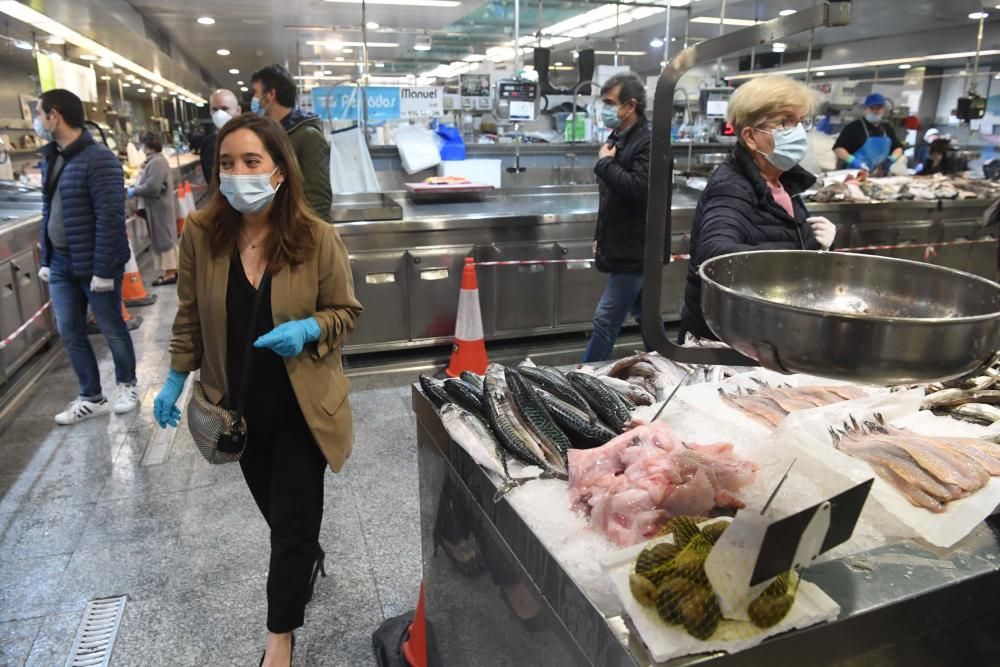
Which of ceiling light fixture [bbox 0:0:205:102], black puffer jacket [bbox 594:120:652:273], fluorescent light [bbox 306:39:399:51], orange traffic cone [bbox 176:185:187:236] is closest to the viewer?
black puffer jacket [bbox 594:120:652:273]

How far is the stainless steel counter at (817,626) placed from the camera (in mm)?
1166

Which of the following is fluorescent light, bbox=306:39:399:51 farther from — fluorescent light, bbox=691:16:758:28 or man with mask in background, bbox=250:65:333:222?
→ man with mask in background, bbox=250:65:333:222

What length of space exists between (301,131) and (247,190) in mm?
1717

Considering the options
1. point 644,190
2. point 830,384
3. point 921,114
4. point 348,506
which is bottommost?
point 348,506

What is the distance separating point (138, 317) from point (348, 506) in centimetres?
411

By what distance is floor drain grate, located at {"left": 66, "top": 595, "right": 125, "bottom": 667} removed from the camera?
2.30 meters

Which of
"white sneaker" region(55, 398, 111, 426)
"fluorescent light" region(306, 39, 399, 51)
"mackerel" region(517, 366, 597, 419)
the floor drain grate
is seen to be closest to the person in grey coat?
"white sneaker" region(55, 398, 111, 426)

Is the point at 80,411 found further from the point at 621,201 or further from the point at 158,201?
the point at 158,201

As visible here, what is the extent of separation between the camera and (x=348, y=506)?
3.26 m

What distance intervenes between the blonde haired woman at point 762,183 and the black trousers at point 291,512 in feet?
4.85

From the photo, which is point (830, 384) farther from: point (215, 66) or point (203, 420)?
point (215, 66)

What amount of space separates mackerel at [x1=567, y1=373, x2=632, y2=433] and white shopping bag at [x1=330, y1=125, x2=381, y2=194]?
4455 mm

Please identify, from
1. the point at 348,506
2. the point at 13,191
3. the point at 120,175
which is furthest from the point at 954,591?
the point at 13,191

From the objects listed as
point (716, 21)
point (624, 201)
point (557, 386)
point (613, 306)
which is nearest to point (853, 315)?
point (557, 386)
